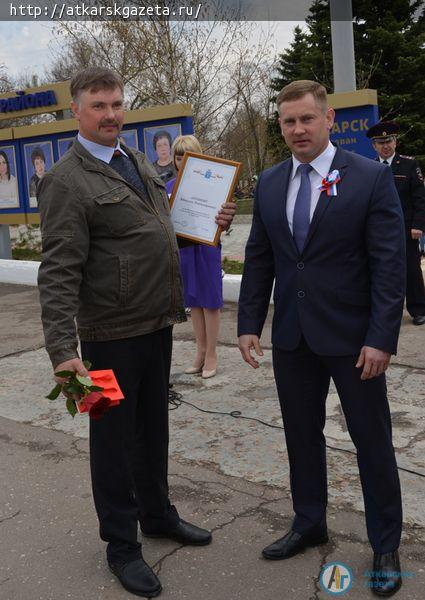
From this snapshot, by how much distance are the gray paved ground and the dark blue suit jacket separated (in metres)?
0.96

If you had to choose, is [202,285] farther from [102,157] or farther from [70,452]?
[102,157]

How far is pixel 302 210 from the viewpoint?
9.04 feet

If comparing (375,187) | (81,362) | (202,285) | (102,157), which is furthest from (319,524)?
(202,285)

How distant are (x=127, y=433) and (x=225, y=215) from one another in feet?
3.92

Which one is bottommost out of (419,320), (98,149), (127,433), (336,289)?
(419,320)

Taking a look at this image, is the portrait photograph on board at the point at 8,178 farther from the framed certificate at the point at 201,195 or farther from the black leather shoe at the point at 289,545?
the black leather shoe at the point at 289,545

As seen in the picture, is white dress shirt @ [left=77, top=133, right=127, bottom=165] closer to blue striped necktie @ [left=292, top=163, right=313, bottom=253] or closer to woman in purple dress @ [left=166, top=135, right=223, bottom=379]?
blue striped necktie @ [left=292, top=163, right=313, bottom=253]

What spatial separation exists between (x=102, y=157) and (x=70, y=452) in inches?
89.0

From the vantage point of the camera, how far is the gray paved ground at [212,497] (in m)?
2.86

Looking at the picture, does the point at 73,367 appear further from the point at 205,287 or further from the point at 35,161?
the point at 35,161

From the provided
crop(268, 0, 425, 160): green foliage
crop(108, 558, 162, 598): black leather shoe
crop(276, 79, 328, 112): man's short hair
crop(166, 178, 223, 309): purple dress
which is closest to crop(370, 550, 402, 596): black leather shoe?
crop(108, 558, 162, 598): black leather shoe

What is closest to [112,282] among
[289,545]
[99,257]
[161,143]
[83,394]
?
[99,257]

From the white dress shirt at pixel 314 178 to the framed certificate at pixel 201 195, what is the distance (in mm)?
652

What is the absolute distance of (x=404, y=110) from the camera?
24.9m
